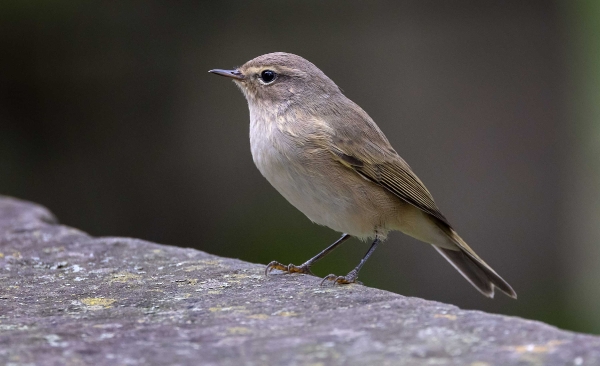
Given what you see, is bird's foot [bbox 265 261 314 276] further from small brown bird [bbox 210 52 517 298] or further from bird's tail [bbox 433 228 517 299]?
bird's tail [bbox 433 228 517 299]

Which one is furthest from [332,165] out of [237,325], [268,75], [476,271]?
[237,325]

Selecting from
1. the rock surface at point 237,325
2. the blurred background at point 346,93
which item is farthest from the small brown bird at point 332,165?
the blurred background at point 346,93

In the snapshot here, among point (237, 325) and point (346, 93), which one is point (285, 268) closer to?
point (237, 325)

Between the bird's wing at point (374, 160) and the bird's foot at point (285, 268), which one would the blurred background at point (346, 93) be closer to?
the bird's wing at point (374, 160)

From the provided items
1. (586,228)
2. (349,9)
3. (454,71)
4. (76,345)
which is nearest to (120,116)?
(349,9)

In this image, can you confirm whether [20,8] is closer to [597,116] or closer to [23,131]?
[23,131]

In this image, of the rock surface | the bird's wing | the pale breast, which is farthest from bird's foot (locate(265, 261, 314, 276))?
the bird's wing
